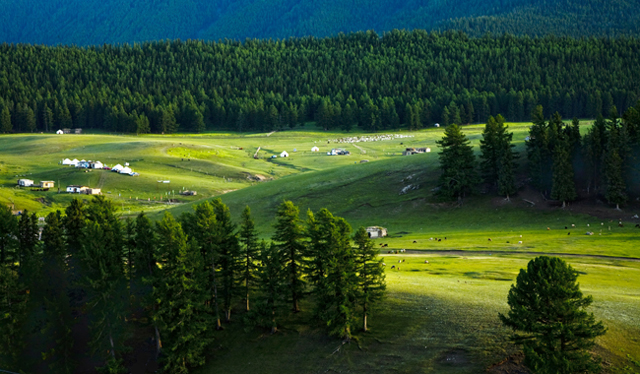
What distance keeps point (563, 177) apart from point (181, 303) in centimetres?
7063

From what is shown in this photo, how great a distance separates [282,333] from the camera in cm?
6044

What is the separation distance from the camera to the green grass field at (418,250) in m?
51.9

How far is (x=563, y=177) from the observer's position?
103 metres

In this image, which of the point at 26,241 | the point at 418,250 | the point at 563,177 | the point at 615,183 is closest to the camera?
the point at 26,241

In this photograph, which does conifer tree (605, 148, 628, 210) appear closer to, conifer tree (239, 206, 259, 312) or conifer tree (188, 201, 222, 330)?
conifer tree (239, 206, 259, 312)

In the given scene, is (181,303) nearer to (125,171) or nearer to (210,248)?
(210,248)

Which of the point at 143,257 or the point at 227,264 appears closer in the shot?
the point at 227,264

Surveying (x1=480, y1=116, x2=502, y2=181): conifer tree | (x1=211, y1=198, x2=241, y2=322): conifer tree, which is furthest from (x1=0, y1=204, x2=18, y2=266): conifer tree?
(x1=480, y1=116, x2=502, y2=181): conifer tree

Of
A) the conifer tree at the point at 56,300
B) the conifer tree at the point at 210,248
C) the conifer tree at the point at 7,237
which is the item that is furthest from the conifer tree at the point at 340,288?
the conifer tree at the point at 7,237

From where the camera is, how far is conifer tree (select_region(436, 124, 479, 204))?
112 meters

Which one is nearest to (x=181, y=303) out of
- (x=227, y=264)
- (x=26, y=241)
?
(x=227, y=264)

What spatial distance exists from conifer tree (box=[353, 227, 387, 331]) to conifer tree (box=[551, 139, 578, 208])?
5721cm

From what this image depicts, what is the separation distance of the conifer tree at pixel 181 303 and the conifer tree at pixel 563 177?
66305mm

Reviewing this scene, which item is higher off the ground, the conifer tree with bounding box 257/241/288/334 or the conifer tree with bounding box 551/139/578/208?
the conifer tree with bounding box 551/139/578/208
